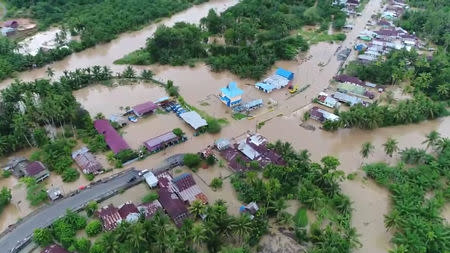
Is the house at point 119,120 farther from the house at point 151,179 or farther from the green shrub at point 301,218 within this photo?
the green shrub at point 301,218

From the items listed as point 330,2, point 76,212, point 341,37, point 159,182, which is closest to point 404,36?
point 341,37

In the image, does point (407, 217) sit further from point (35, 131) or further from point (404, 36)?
point (404, 36)

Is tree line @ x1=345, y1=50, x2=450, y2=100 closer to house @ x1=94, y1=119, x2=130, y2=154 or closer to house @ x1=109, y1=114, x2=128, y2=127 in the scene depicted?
house @ x1=109, y1=114, x2=128, y2=127

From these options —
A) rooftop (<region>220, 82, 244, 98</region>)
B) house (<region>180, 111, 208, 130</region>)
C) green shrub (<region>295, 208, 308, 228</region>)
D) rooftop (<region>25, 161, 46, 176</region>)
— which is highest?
rooftop (<region>220, 82, 244, 98</region>)

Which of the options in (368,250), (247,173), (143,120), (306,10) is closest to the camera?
(368,250)

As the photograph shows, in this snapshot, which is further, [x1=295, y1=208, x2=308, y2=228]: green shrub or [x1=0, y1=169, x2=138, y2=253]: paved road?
[x1=295, y1=208, x2=308, y2=228]: green shrub

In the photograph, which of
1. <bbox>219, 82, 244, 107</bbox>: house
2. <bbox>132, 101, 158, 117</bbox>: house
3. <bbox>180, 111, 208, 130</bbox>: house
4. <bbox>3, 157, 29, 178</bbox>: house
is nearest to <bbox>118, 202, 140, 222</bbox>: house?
<bbox>3, 157, 29, 178</bbox>: house
